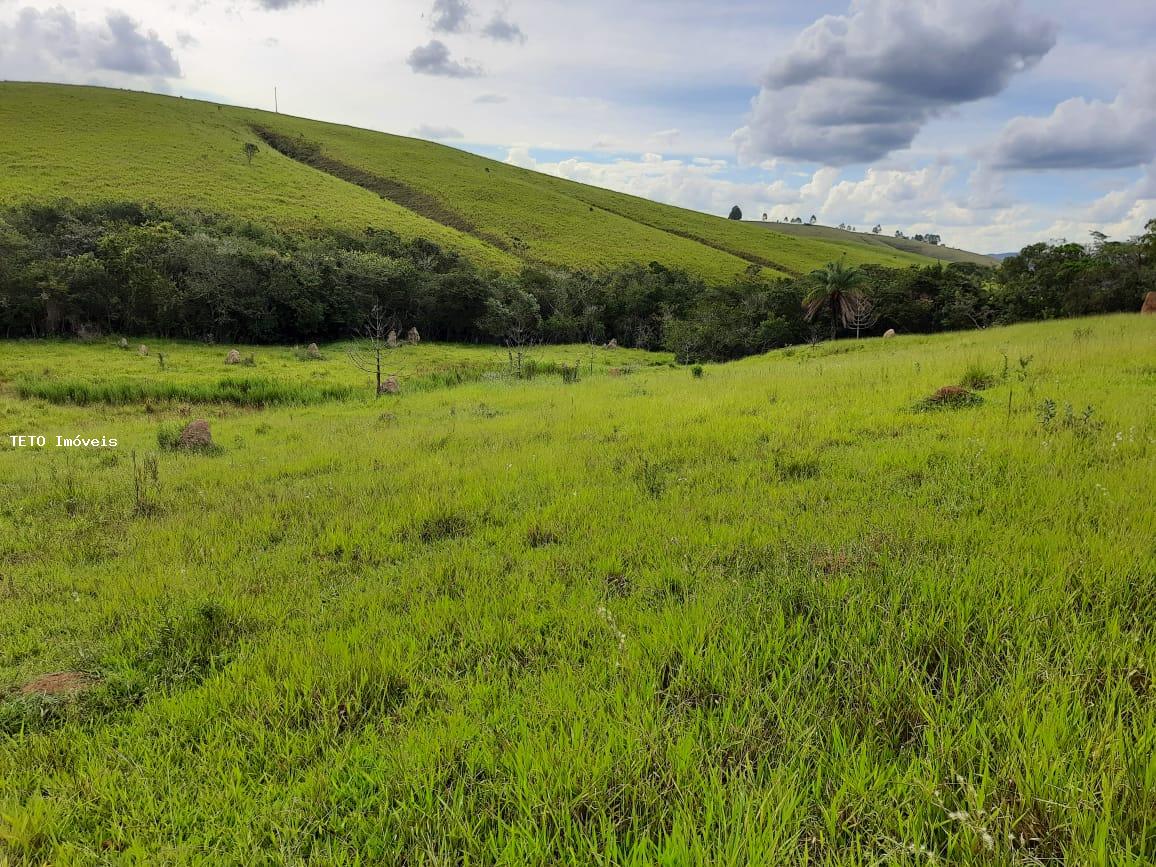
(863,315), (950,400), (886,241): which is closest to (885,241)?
(886,241)

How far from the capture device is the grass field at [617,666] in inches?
74.2

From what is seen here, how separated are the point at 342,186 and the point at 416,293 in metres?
42.7

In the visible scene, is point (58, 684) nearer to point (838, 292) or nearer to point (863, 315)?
point (838, 292)

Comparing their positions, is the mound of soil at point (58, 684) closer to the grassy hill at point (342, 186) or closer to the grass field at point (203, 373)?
the grass field at point (203, 373)

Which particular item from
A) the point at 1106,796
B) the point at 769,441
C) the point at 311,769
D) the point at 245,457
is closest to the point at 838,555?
the point at 1106,796

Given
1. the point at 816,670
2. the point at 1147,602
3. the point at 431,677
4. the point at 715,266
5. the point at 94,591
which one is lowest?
the point at 94,591

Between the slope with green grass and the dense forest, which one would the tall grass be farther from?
the slope with green grass

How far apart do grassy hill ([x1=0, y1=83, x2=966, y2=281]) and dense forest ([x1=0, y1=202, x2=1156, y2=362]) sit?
11.0 metres

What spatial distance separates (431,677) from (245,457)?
28.2ft

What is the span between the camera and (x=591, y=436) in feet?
30.0

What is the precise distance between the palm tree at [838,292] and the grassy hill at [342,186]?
34052 millimetres

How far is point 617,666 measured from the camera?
8.96 feet

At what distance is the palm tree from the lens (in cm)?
3825

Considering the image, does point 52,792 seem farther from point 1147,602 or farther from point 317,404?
point 317,404
